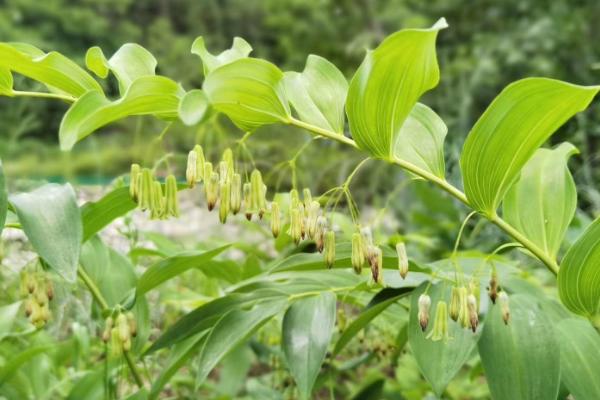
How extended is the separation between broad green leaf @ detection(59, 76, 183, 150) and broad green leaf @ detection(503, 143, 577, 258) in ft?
1.28

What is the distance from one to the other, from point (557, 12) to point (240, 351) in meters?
5.77

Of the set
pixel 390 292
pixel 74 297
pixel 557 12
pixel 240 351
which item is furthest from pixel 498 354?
pixel 557 12

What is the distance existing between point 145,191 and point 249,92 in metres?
0.15

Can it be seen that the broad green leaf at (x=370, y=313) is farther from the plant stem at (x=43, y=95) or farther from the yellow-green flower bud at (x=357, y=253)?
the plant stem at (x=43, y=95)

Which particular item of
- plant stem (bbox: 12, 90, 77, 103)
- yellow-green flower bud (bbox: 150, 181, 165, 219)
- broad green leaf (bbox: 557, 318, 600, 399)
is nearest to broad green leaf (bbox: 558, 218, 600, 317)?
broad green leaf (bbox: 557, 318, 600, 399)

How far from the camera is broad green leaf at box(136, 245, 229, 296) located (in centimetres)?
84

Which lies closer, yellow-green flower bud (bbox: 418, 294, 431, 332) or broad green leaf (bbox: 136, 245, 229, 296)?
yellow-green flower bud (bbox: 418, 294, 431, 332)

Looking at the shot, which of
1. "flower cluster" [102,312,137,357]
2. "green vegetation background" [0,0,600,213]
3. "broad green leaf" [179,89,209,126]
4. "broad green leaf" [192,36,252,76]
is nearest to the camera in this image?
"broad green leaf" [179,89,209,126]

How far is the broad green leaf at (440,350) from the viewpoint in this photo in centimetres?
73

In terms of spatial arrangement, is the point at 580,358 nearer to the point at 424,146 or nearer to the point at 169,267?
the point at 424,146

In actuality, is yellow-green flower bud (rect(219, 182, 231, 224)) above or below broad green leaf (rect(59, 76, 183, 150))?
below

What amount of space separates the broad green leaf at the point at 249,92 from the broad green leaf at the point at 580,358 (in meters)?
0.34

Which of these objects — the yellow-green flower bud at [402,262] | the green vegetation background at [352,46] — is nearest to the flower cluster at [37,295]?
the yellow-green flower bud at [402,262]

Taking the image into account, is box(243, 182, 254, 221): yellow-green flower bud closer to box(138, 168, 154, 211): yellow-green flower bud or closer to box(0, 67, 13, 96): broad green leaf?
box(138, 168, 154, 211): yellow-green flower bud
